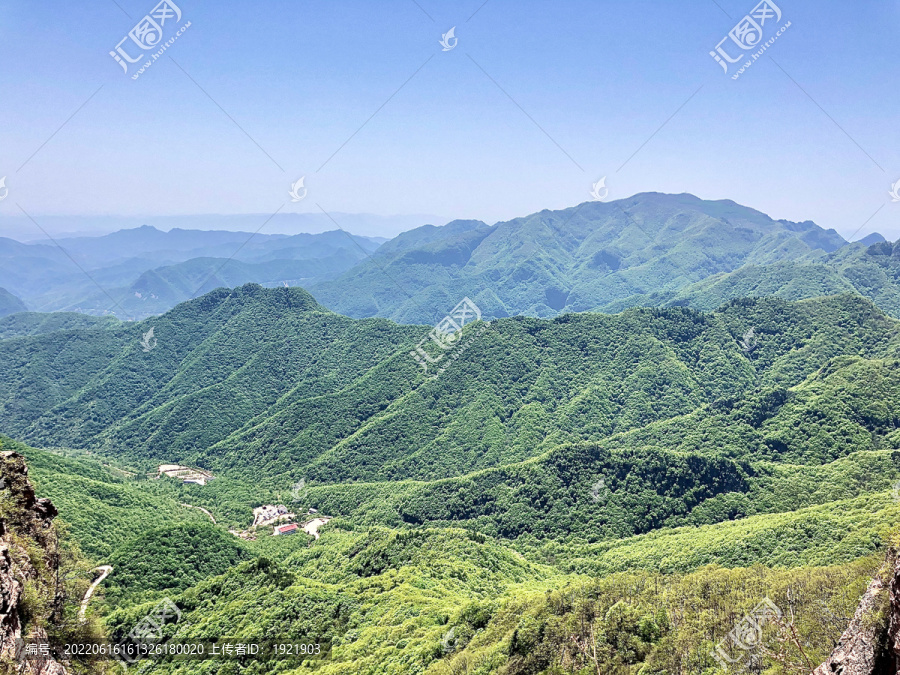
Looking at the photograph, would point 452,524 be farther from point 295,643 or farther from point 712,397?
point 712,397

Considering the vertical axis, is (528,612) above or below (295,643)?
above

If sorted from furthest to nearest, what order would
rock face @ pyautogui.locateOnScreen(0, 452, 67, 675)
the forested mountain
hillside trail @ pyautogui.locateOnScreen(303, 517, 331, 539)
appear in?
hillside trail @ pyautogui.locateOnScreen(303, 517, 331, 539), the forested mountain, rock face @ pyautogui.locateOnScreen(0, 452, 67, 675)

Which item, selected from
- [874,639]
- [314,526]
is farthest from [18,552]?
[314,526]

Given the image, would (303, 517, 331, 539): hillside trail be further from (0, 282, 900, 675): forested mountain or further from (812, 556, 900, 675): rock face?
(812, 556, 900, 675): rock face

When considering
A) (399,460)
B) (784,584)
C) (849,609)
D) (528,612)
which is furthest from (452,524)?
(849,609)

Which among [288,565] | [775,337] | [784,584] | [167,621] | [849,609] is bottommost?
[288,565]

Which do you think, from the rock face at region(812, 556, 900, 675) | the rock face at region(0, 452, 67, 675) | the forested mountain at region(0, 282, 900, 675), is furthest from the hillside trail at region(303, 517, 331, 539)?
the rock face at region(812, 556, 900, 675)
